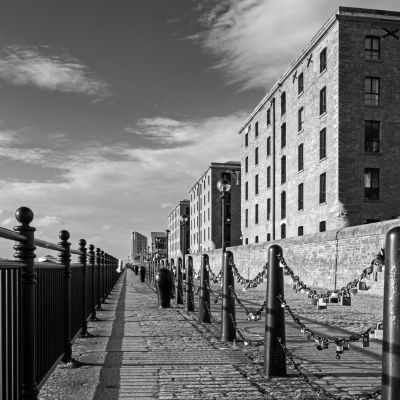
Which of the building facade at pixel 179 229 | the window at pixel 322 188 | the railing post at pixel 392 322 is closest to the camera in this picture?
the railing post at pixel 392 322

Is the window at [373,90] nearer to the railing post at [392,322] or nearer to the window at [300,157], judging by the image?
the window at [300,157]

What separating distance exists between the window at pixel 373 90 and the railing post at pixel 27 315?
30.1 metres

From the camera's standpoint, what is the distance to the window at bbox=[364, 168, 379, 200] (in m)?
30.2

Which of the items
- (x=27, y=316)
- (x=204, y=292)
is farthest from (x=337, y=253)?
(x=27, y=316)

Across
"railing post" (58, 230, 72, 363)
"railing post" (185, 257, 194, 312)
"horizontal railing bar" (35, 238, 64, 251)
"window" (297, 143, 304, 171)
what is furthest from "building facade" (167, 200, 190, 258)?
"horizontal railing bar" (35, 238, 64, 251)

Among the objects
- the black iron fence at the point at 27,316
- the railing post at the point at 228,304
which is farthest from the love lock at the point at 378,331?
the railing post at the point at 228,304

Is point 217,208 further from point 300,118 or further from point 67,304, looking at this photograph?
point 67,304

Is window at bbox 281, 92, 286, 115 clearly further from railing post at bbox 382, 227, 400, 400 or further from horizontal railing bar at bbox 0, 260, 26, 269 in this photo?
horizontal railing bar at bbox 0, 260, 26, 269

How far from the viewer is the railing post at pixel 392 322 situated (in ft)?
9.67

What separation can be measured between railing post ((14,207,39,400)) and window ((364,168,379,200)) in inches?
1129

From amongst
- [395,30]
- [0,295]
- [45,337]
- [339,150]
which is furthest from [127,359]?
[395,30]

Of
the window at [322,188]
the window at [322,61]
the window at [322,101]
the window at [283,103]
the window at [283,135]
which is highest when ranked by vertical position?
the window at [322,61]

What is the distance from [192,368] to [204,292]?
4.04m

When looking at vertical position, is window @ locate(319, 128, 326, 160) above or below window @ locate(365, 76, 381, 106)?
below
